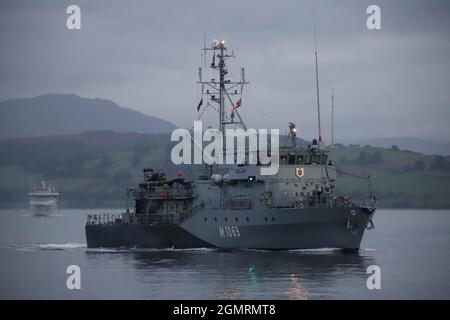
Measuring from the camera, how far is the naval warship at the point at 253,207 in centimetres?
7156

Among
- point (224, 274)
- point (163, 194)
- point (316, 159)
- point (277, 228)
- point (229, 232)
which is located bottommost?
point (224, 274)

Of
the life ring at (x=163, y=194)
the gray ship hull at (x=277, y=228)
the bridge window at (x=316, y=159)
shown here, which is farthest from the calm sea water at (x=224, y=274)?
the bridge window at (x=316, y=159)

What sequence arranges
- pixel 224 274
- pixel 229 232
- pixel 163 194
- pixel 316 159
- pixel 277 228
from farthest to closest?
pixel 163 194 < pixel 316 159 < pixel 229 232 < pixel 277 228 < pixel 224 274

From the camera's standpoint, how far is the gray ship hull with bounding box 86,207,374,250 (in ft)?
233

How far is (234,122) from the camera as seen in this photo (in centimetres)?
7881

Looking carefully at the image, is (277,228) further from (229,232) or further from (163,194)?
(163,194)

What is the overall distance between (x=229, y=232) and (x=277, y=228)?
3587 mm

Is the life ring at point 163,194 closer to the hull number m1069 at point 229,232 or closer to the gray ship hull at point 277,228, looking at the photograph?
the gray ship hull at point 277,228

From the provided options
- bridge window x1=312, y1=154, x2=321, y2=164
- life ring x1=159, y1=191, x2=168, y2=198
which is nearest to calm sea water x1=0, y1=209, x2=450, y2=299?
life ring x1=159, y1=191, x2=168, y2=198

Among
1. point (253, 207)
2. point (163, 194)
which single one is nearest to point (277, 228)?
point (253, 207)

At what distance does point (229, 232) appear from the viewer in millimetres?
74000

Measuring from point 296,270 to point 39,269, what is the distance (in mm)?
16216
